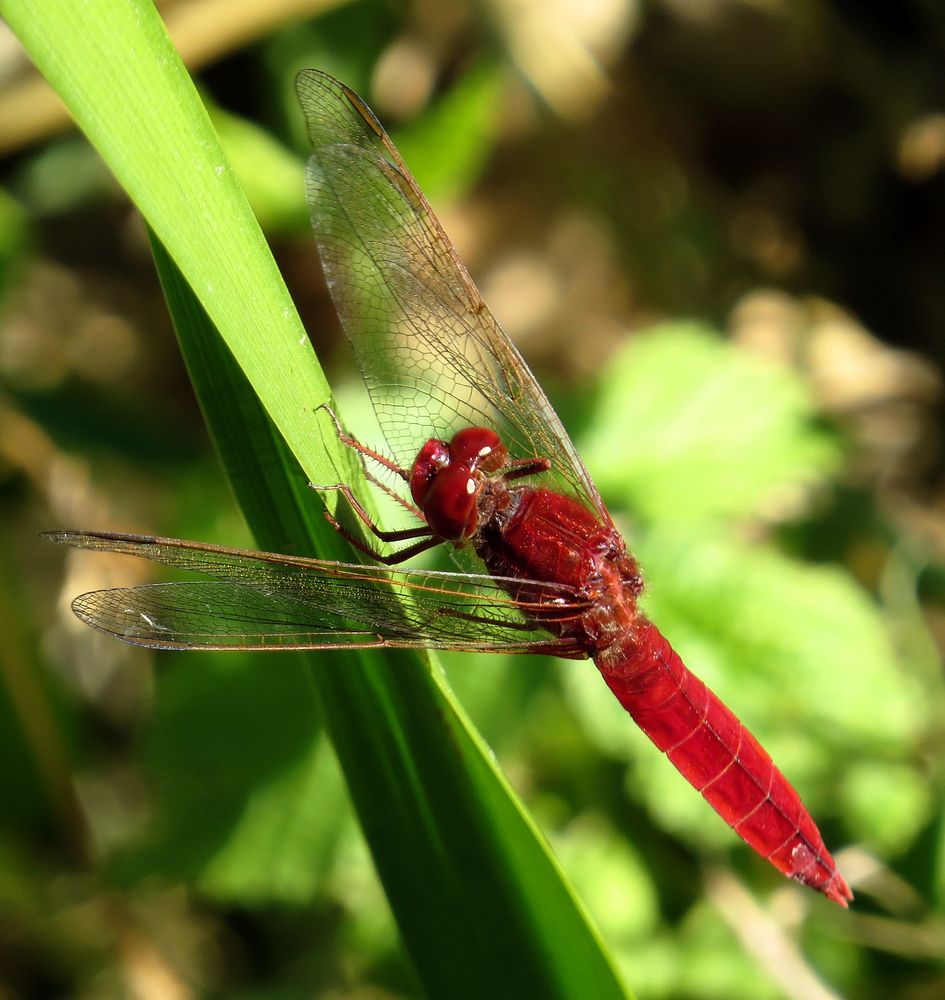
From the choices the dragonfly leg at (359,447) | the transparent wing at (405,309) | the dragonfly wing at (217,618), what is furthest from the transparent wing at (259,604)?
the transparent wing at (405,309)

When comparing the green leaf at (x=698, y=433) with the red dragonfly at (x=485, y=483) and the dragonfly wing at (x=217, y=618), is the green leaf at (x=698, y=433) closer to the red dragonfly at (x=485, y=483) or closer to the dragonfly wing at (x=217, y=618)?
the red dragonfly at (x=485, y=483)

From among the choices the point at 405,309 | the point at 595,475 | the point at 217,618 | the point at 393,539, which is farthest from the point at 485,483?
the point at 595,475

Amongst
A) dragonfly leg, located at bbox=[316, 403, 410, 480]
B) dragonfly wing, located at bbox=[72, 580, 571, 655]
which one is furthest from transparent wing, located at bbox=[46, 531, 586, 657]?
dragonfly leg, located at bbox=[316, 403, 410, 480]

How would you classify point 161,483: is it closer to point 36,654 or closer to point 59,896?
point 36,654

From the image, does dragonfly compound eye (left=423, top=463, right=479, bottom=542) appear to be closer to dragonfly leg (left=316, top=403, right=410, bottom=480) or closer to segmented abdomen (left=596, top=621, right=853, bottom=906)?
dragonfly leg (left=316, top=403, right=410, bottom=480)

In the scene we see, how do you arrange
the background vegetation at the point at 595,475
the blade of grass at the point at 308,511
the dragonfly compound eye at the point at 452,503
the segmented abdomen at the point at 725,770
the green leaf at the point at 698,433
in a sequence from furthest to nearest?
the green leaf at the point at 698,433
the background vegetation at the point at 595,475
the segmented abdomen at the point at 725,770
the dragonfly compound eye at the point at 452,503
the blade of grass at the point at 308,511

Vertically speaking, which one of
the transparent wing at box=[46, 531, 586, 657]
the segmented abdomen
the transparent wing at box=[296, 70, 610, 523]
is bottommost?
the segmented abdomen
